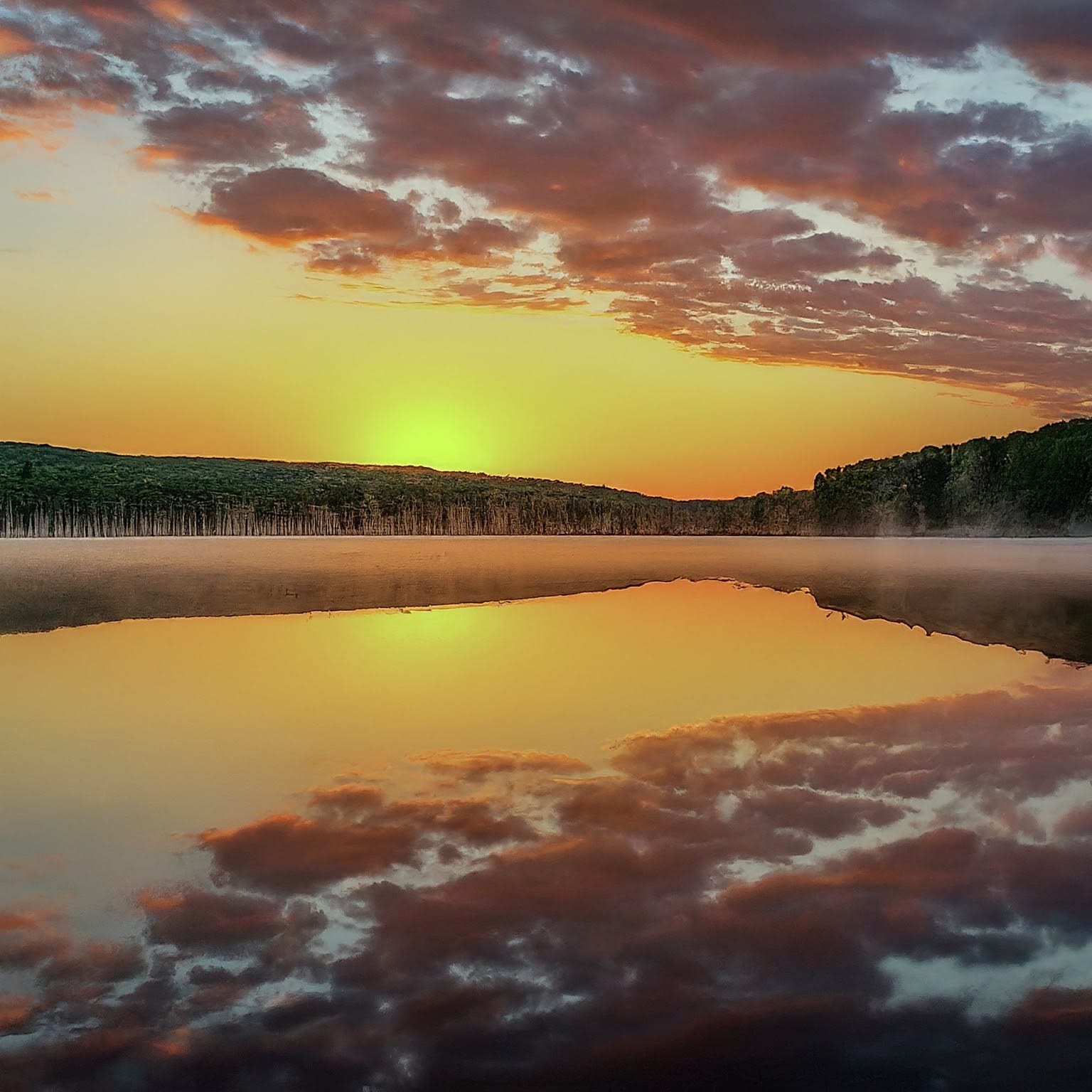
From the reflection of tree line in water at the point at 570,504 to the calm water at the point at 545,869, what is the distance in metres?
45.6

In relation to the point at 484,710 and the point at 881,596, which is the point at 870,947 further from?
the point at 881,596

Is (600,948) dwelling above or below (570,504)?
below

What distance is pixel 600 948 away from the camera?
127 inches

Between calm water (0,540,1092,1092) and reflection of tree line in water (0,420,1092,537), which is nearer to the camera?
calm water (0,540,1092,1092)

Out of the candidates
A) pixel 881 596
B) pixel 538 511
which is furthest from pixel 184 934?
pixel 538 511

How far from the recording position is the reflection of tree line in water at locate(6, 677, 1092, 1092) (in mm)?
2590

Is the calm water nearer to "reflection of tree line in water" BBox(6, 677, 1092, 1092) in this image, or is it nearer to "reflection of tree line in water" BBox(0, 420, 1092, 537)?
"reflection of tree line in water" BBox(6, 677, 1092, 1092)

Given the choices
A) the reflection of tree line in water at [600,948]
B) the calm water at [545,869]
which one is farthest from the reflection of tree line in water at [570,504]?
the reflection of tree line in water at [600,948]

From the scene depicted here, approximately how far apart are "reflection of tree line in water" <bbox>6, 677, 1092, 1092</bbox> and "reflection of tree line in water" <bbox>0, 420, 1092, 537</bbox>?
48.8 metres

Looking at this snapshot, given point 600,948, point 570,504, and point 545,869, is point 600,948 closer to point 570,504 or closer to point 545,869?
point 545,869

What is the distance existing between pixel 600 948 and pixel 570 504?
72.1 m

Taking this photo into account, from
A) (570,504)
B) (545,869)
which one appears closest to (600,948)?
(545,869)

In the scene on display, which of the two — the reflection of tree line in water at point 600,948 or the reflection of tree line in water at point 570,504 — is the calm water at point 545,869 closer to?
the reflection of tree line in water at point 600,948

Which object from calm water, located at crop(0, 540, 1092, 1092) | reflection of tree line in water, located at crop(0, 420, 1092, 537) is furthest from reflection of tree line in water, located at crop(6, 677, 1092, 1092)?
reflection of tree line in water, located at crop(0, 420, 1092, 537)
